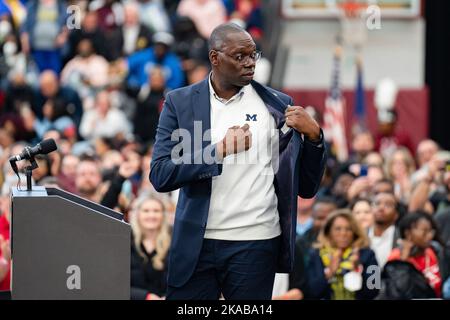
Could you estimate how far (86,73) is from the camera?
19203 millimetres

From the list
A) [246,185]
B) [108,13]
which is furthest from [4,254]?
[108,13]

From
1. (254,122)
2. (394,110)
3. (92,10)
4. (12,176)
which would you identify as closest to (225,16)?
(92,10)

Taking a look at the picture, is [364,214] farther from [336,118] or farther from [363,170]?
[336,118]

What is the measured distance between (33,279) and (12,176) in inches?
234

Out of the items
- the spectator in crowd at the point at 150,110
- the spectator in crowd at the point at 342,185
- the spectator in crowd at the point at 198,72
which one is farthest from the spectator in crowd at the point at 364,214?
the spectator in crowd at the point at 150,110

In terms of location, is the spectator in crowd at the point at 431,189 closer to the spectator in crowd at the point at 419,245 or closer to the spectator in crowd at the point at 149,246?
the spectator in crowd at the point at 419,245

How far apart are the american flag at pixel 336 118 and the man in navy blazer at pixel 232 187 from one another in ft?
35.1

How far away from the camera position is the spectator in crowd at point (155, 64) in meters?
18.9

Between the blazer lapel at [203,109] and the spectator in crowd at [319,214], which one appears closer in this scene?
the blazer lapel at [203,109]

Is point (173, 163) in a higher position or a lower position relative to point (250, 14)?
lower

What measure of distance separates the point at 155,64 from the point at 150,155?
4.56 metres

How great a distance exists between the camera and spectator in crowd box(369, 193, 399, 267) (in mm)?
11094

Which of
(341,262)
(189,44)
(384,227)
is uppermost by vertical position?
(189,44)

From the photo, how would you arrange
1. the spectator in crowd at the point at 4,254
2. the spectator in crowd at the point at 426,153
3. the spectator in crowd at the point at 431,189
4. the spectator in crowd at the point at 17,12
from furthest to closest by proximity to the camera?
the spectator in crowd at the point at 17,12 → the spectator in crowd at the point at 426,153 → the spectator in crowd at the point at 431,189 → the spectator in crowd at the point at 4,254
